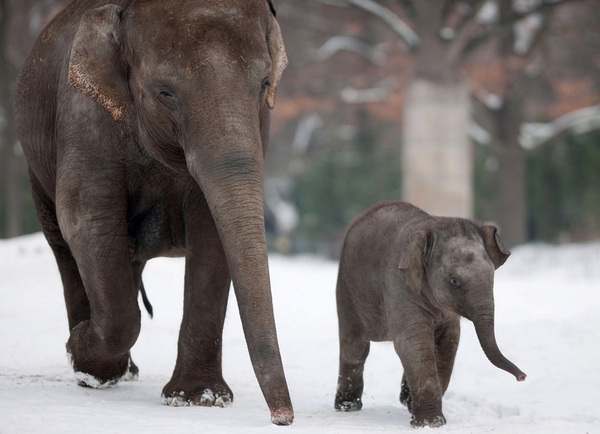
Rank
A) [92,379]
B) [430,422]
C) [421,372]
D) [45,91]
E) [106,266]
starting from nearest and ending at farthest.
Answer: [430,422]
[421,372]
[106,266]
[92,379]
[45,91]

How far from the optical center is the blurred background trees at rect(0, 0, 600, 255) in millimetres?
21047

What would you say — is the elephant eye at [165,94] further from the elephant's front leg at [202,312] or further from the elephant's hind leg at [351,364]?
the elephant's hind leg at [351,364]

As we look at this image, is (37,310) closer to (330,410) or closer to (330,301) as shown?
(330,301)

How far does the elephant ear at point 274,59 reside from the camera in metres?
6.85

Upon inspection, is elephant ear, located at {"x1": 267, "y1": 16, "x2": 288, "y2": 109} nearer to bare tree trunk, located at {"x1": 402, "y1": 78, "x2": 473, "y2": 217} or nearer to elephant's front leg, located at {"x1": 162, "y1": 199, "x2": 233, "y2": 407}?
elephant's front leg, located at {"x1": 162, "y1": 199, "x2": 233, "y2": 407}

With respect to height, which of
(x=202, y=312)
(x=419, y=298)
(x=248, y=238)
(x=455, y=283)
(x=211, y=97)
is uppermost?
(x=211, y=97)

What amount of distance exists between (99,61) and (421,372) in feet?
8.64

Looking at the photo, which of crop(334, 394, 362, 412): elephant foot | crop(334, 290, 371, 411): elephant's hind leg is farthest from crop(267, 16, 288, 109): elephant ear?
crop(334, 394, 362, 412): elephant foot

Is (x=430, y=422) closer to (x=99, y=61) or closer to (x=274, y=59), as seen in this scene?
(x=274, y=59)

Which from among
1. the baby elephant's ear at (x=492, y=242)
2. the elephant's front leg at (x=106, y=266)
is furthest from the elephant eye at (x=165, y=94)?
the baby elephant's ear at (x=492, y=242)

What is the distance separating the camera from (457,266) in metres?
6.80

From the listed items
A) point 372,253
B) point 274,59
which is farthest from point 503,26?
point 274,59

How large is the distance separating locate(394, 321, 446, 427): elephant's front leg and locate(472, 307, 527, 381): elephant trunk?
45cm

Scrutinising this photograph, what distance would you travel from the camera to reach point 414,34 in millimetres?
21391
